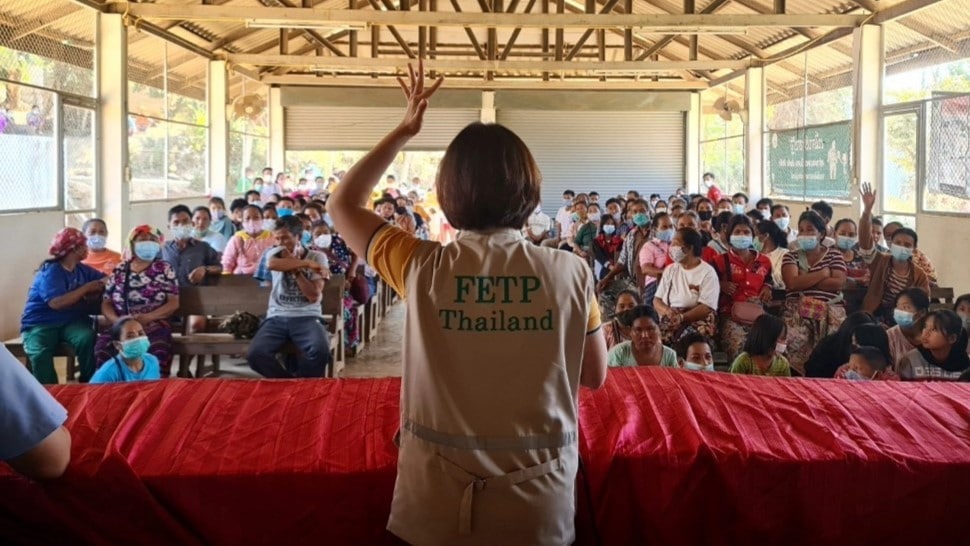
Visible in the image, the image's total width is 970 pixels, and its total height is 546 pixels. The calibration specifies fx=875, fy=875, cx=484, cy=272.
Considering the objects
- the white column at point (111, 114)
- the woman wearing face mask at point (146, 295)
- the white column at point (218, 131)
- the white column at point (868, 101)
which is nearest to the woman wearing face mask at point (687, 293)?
the woman wearing face mask at point (146, 295)

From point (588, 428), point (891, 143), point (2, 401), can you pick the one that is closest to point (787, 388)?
point (588, 428)

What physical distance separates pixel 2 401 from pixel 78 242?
4477mm

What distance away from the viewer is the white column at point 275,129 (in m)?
18.4

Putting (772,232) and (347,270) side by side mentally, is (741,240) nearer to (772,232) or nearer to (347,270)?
(772,232)

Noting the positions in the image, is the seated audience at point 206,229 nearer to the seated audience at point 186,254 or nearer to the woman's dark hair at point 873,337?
the seated audience at point 186,254

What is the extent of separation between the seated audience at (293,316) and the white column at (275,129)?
12.7 meters

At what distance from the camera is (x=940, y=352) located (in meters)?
4.38

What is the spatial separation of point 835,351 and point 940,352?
0.64m

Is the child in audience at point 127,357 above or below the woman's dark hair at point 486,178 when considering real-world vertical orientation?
below

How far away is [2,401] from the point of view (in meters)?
1.57

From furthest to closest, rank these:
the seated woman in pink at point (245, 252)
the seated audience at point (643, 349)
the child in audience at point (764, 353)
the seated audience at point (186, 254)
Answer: the seated woman in pink at point (245, 252), the seated audience at point (186, 254), the child in audience at point (764, 353), the seated audience at point (643, 349)

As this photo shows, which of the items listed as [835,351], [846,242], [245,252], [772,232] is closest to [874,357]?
[835,351]

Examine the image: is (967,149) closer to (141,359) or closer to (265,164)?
(141,359)

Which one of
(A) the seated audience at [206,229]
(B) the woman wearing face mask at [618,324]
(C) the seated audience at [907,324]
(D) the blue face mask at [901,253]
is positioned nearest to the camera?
(C) the seated audience at [907,324]
